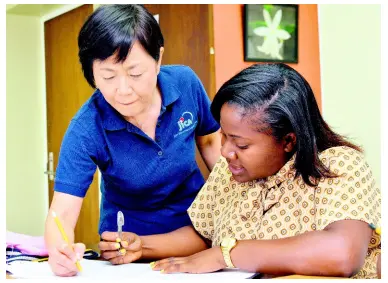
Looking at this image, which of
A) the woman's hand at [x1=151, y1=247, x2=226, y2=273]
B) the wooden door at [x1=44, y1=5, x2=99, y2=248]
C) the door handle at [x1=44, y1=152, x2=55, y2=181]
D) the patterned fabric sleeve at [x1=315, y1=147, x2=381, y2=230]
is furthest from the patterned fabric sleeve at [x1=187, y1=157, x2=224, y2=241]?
the door handle at [x1=44, y1=152, x2=55, y2=181]

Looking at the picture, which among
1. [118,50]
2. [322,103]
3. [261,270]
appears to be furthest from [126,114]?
[322,103]

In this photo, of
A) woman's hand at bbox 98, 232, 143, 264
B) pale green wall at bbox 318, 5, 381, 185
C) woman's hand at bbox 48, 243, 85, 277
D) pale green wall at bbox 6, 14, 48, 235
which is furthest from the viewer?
pale green wall at bbox 6, 14, 48, 235

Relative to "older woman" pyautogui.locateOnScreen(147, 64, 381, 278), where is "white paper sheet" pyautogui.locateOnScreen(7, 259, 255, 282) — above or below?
below

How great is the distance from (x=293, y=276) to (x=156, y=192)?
1.95ft

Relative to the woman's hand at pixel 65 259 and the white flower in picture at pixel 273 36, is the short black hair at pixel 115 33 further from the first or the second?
the white flower in picture at pixel 273 36


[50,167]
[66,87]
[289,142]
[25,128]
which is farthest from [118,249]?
[25,128]

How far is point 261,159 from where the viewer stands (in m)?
1.23

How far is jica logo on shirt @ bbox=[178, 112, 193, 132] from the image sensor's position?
5.11ft

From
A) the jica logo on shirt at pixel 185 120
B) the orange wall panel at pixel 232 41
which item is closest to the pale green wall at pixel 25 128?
the orange wall panel at pixel 232 41

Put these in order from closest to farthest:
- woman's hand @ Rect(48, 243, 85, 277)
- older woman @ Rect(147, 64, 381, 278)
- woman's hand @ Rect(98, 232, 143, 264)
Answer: older woman @ Rect(147, 64, 381, 278), woman's hand @ Rect(48, 243, 85, 277), woman's hand @ Rect(98, 232, 143, 264)

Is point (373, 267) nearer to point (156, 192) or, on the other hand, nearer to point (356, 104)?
point (156, 192)

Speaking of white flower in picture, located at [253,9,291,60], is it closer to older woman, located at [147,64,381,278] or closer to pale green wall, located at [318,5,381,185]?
pale green wall, located at [318,5,381,185]

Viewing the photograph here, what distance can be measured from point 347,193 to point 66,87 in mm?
3711

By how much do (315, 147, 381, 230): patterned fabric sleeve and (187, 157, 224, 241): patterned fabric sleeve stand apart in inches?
13.6
